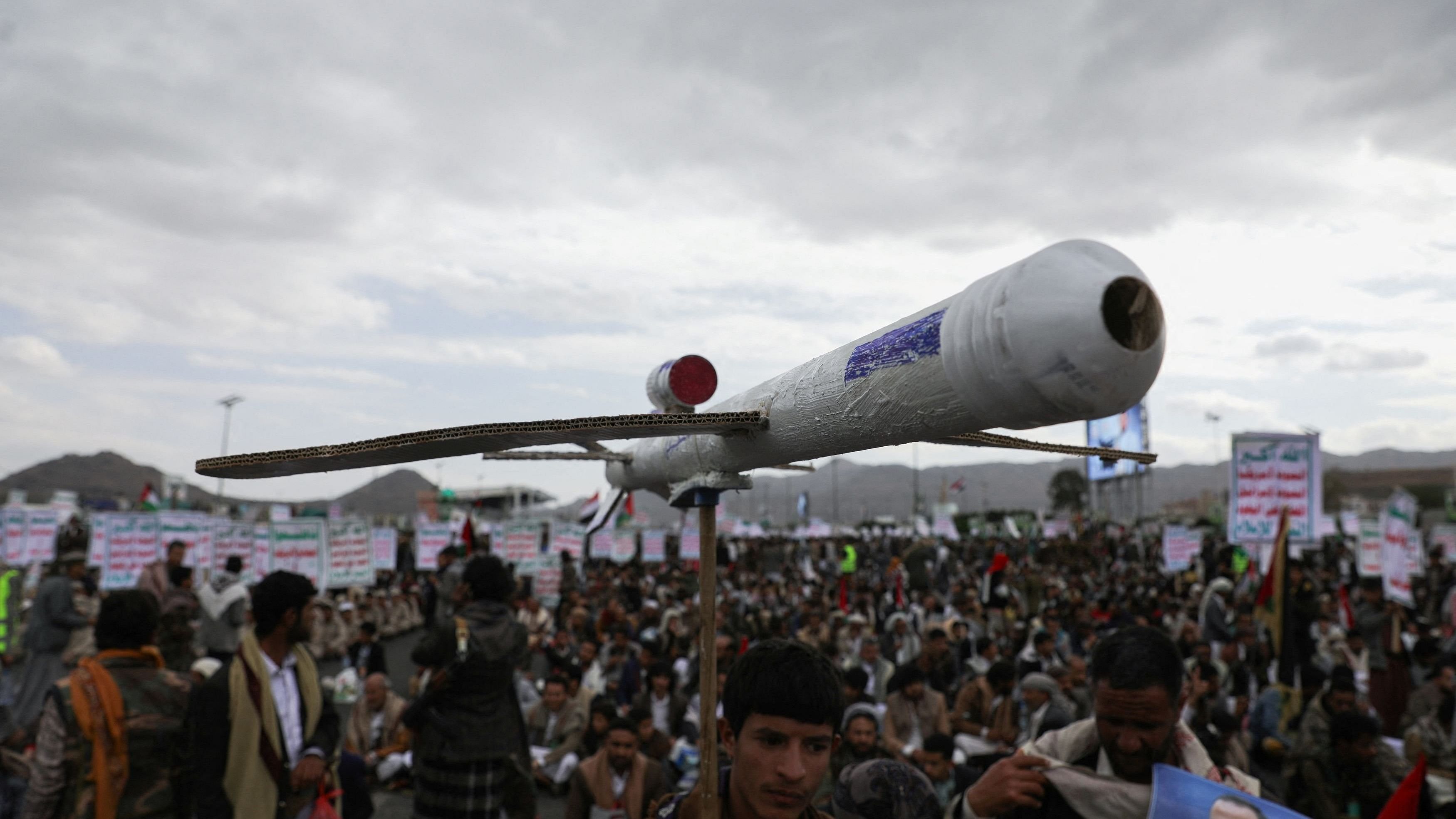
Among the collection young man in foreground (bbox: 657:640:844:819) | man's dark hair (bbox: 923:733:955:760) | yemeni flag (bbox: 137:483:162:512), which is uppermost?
yemeni flag (bbox: 137:483:162:512)

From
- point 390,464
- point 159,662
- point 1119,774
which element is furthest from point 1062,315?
point 159,662

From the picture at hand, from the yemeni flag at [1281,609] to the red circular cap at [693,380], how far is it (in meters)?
6.36

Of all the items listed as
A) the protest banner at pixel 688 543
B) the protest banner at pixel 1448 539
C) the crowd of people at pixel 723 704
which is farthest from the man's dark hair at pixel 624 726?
the protest banner at pixel 1448 539

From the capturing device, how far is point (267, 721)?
135 inches

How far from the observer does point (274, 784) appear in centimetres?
343

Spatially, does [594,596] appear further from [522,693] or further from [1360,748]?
[1360,748]

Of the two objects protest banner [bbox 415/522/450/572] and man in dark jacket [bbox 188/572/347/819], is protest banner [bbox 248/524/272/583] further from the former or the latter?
man in dark jacket [bbox 188/572/347/819]

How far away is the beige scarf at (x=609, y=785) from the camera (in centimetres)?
542

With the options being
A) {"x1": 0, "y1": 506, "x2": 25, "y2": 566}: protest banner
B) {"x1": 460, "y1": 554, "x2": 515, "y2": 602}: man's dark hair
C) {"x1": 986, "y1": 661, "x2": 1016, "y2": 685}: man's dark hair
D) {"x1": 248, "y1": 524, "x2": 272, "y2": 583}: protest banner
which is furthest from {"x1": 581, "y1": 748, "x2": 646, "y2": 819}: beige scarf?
{"x1": 0, "y1": 506, "x2": 25, "y2": 566}: protest banner

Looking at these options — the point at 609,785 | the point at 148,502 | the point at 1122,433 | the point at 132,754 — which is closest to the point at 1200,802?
the point at 132,754

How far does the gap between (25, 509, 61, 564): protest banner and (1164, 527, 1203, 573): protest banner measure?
18676 mm

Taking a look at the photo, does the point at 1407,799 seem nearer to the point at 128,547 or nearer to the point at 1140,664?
the point at 1140,664

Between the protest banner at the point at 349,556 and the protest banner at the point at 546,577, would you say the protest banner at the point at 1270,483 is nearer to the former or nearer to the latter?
the protest banner at the point at 349,556

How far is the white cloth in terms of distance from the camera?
3.57 meters
